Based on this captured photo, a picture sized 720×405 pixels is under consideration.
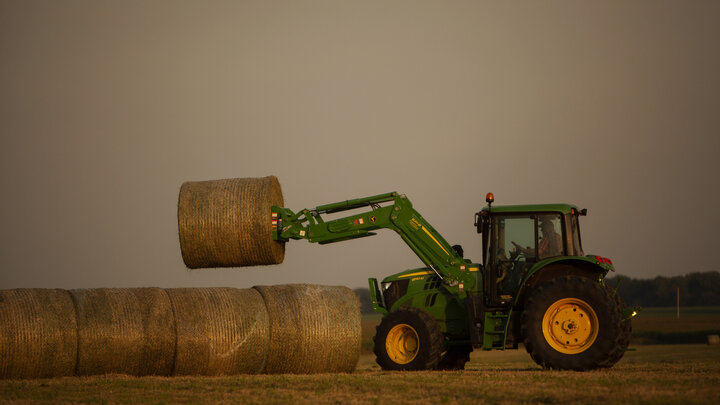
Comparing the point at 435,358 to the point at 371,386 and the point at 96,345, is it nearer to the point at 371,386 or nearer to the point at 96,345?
the point at 371,386

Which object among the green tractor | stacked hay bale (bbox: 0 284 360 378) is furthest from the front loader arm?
stacked hay bale (bbox: 0 284 360 378)

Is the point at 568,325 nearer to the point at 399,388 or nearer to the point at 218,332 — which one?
the point at 399,388

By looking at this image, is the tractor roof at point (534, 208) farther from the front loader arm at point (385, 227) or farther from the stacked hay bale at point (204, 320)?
the stacked hay bale at point (204, 320)

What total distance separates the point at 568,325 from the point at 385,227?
374 cm

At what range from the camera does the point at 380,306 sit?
15617mm

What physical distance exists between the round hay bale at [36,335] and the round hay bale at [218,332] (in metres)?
1.57

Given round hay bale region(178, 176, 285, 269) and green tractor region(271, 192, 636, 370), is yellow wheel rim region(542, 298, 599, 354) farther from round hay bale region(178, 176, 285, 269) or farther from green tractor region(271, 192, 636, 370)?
round hay bale region(178, 176, 285, 269)

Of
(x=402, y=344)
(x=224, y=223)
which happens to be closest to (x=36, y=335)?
(x=224, y=223)

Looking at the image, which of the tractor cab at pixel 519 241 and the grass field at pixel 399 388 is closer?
the grass field at pixel 399 388

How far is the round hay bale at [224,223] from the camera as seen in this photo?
564 inches

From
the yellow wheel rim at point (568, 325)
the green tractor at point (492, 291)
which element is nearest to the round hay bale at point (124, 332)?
the green tractor at point (492, 291)

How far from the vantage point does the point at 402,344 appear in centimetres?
1445

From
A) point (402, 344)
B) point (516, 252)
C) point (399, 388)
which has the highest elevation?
point (516, 252)

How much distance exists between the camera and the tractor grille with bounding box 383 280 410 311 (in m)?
15.3
